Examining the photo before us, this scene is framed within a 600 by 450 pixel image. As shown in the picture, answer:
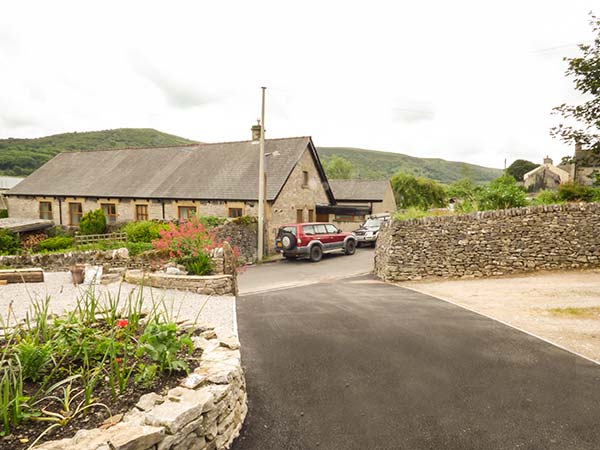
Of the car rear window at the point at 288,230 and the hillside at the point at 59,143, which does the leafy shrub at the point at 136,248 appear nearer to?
the car rear window at the point at 288,230

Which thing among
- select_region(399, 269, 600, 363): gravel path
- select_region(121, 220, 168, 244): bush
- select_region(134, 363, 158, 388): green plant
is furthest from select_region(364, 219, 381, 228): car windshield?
select_region(134, 363, 158, 388): green plant

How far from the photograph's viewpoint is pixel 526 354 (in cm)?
613

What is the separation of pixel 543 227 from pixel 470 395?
10342 mm

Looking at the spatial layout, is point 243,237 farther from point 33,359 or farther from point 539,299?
point 33,359

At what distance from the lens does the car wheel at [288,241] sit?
19578 mm

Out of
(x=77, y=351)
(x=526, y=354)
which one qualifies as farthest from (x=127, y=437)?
(x=526, y=354)

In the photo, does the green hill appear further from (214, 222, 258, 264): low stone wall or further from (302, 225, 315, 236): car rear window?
(214, 222, 258, 264): low stone wall

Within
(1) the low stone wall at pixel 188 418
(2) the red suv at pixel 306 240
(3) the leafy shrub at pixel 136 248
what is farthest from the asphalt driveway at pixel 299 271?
(1) the low stone wall at pixel 188 418

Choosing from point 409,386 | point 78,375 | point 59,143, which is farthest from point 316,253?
point 59,143

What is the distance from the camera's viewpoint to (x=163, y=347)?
4172mm

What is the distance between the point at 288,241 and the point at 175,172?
1149cm

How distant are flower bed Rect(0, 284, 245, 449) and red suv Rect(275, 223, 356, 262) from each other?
1441 centimetres

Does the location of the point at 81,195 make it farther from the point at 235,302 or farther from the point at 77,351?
the point at 77,351

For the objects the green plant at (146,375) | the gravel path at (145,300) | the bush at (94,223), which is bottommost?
the gravel path at (145,300)
